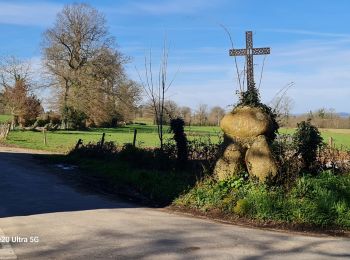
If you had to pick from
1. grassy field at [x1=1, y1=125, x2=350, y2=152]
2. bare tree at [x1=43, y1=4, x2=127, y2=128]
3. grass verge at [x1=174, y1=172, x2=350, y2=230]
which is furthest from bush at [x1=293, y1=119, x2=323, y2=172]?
bare tree at [x1=43, y1=4, x2=127, y2=128]

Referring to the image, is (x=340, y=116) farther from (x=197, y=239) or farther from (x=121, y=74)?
(x=197, y=239)

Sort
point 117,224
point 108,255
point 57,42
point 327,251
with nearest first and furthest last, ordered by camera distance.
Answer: point 108,255, point 327,251, point 117,224, point 57,42

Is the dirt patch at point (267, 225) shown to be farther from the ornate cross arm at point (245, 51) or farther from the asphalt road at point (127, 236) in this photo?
the ornate cross arm at point (245, 51)

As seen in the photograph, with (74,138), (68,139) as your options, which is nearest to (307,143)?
(68,139)

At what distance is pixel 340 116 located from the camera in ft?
268

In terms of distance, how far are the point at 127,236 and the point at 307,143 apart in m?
5.70

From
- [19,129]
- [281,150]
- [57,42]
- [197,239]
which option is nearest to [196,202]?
[281,150]

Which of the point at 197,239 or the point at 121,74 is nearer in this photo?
the point at 197,239

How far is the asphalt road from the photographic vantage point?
6863 mm

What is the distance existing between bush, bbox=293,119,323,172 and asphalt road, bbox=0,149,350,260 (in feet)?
11.3

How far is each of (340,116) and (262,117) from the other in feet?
244

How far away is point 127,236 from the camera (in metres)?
7.86

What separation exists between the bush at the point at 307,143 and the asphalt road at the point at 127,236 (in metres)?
3.45

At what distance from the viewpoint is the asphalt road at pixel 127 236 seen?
6863 millimetres
